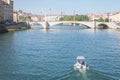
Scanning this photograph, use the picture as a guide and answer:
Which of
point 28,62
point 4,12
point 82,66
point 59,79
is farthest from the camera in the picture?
point 4,12

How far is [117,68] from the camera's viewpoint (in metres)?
21.4

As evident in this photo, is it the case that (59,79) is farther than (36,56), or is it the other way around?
(36,56)

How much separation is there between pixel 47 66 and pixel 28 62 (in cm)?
215

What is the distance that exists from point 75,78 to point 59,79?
845mm

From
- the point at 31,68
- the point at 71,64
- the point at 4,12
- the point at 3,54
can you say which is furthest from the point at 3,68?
the point at 4,12

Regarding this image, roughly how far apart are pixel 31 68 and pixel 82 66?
338 cm

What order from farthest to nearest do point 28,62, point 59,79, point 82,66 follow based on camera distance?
point 28,62 < point 82,66 < point 59,79

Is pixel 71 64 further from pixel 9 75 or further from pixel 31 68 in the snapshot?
pixel 9 75

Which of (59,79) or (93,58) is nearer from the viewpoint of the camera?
(59,79)

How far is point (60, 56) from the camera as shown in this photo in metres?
26.7

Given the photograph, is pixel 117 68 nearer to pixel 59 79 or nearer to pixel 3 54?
pixel 59 79

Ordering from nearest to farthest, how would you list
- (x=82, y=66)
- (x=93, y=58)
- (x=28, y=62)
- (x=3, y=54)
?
(x=82, y=66) < (x=28, y=62) < (x=93, y=58) < (x=3, y=54)

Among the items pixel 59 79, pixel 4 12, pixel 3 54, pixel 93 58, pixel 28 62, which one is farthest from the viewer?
pixel 4 12

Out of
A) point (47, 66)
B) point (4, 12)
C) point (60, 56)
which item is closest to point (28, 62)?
point (47, 66)
